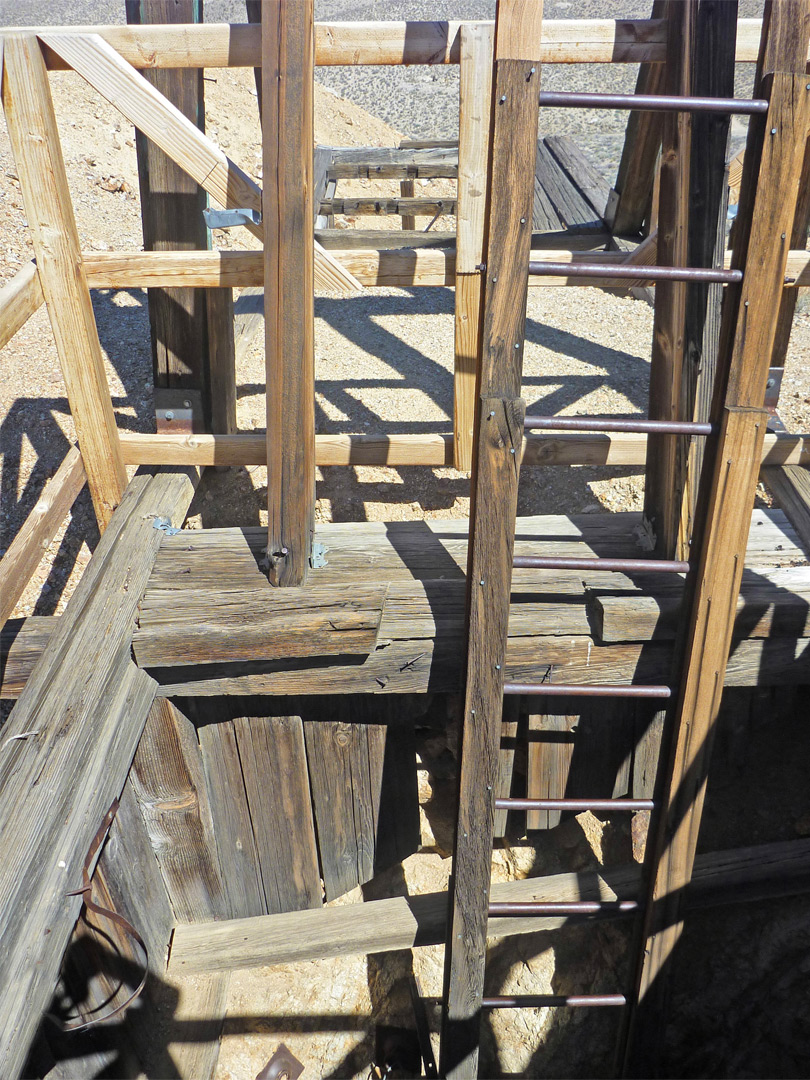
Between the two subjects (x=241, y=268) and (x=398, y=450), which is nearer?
(x=241, y=268)

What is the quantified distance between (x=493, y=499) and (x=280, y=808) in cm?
138

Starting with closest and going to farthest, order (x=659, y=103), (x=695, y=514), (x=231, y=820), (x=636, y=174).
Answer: (x=659, y=103) → (x=695, y=514) → (x=231, y=820) → (x=636, y=174)

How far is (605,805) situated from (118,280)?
223 cm

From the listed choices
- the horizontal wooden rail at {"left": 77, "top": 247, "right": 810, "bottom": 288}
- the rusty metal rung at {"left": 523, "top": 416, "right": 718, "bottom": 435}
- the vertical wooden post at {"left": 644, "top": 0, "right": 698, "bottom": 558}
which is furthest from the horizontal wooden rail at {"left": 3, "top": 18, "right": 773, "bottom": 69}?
the rusty metal rung at {"left": 523, "top": 416, "right": 718, "bottom": 435}

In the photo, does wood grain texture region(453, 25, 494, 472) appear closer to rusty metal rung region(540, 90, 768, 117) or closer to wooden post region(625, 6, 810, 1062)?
rusty metal rung region(540, 90, 768, 117)

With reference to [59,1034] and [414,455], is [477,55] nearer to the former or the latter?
[414,455]

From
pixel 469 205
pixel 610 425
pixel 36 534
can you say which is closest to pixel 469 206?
pixel 469 205

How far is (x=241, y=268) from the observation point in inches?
97.9

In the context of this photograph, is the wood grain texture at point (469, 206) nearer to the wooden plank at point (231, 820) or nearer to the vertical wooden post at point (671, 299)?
the vertical wooden post at point (671, 299)

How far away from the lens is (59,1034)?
231cm

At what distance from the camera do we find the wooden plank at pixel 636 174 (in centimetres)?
352

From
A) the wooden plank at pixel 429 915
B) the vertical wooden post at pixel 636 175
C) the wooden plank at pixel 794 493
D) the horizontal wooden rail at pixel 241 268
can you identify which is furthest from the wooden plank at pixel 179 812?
the vertical wooden post at pixel 636 175

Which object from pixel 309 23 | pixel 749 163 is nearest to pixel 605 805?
pixel 749 163

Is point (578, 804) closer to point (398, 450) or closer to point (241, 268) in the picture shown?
point (398, 450)
